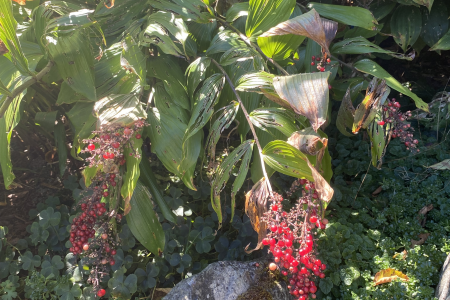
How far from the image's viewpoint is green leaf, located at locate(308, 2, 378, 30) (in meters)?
1.41

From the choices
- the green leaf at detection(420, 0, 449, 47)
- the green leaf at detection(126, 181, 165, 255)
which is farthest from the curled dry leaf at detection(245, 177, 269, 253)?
the green leaf at detection(420, 0, 449, 47)

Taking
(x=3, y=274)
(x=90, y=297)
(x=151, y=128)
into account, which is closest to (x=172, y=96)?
(x=151, y=128)

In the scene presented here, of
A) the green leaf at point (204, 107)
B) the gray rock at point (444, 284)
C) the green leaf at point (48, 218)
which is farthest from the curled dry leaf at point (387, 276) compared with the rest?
the green leaf at point (48, 218)

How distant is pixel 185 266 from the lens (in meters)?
1.65

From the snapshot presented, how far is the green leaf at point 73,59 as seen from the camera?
4.16 ft

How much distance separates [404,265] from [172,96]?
4.27ft

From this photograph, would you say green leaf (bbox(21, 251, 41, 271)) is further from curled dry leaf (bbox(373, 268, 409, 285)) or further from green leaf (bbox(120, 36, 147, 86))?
curled dry leaf (bbox(373, 268, 409, 285))

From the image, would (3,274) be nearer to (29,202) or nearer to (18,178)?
(29,202)

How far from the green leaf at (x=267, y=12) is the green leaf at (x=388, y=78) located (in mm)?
376

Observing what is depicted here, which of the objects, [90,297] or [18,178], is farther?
[18,178]

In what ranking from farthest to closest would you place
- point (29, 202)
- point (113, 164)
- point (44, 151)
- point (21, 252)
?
point (44, 151)
point (29, 202)
point (21, 252)
point (113, 164)

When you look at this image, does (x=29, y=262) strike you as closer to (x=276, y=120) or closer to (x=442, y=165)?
(x=276, y=120)

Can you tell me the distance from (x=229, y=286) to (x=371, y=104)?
956 millimetres

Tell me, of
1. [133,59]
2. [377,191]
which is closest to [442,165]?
[377,191]
